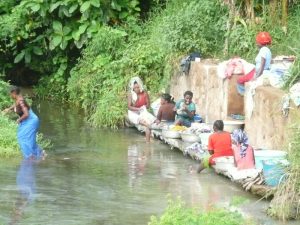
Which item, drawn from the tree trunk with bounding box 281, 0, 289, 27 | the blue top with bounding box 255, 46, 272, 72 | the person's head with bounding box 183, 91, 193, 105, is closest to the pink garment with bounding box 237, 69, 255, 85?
the blue top with bounding box 255, 46, 272, 72

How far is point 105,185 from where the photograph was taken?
477 inches

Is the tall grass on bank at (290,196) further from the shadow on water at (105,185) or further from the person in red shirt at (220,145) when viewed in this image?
the person in red shirt at (220,145)

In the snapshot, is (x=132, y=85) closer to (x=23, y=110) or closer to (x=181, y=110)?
(x=181, y=110)

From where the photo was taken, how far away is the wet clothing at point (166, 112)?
53.0 ft

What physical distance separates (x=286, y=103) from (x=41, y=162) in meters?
4.21

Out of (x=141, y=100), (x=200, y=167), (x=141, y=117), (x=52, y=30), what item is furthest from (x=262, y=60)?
(x=52, y=30)

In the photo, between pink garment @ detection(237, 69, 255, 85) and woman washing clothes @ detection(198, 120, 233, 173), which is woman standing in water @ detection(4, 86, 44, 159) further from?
pink garment @ detection(237, 69, 255, 85)

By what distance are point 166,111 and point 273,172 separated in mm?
5704

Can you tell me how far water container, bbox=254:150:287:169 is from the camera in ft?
37.4

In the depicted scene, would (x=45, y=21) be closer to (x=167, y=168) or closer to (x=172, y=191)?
(x=167, y=168)

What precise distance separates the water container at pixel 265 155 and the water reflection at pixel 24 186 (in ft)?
10.0

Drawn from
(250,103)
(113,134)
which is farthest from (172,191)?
(113,134)

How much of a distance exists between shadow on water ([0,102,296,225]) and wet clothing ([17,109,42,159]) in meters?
0.26

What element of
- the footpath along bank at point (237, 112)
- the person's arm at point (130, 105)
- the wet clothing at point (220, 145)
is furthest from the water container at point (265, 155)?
the person's arm at point (130, 105)
